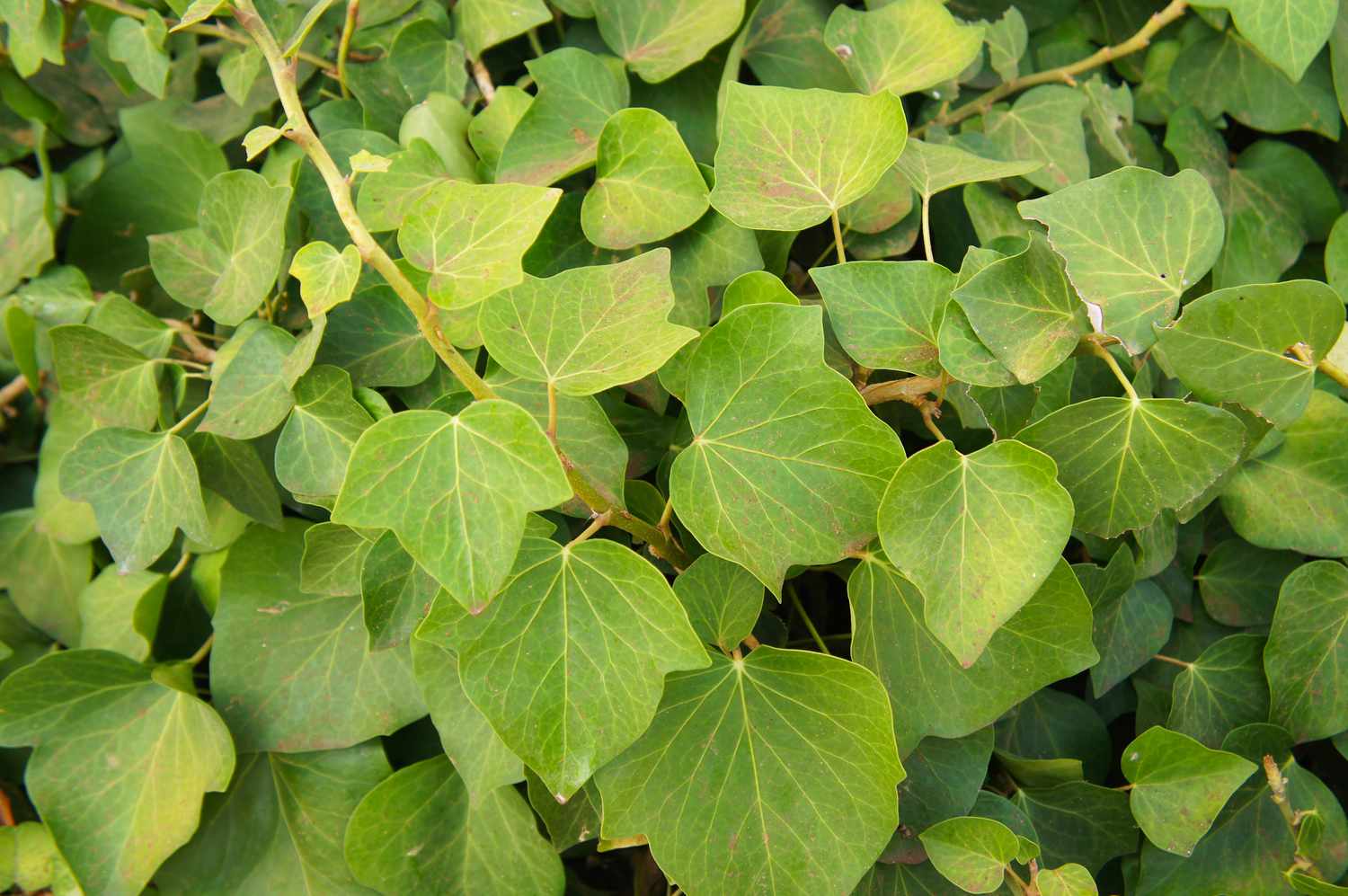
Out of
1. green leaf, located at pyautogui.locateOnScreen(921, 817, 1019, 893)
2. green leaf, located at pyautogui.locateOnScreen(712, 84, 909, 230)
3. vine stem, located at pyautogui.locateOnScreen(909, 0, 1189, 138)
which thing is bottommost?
green leaf, located at pyautogui.locateOnScreen(921, 817, 1019, 893)

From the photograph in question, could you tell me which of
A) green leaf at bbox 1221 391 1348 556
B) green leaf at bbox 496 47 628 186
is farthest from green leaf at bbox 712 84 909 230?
green leaf at bbox 1221 391 1348 556

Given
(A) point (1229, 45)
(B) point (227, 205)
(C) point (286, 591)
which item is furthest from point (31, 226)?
(A) point (1229, 45)

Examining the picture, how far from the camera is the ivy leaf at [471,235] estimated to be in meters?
0.45

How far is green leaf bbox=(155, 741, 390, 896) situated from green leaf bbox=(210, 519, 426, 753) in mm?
41

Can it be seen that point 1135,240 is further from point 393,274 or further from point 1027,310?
point 393,274

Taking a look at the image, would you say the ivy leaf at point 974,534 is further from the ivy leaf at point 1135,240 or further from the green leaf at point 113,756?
the green leaf at point 113,756

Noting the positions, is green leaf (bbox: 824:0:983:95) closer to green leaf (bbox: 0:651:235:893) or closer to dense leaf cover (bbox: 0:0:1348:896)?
dense leaf cover (bbox: 0:0:1348:896)

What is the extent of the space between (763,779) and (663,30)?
524mm

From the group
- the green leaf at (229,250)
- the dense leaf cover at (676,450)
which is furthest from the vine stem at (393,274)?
the green leaf at (229,250)

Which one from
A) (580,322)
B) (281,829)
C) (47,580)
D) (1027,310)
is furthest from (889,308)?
(47,580)

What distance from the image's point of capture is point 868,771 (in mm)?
517

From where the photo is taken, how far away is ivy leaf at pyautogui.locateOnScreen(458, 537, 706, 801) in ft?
1.53

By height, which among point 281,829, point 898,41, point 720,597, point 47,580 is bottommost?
point 281,829

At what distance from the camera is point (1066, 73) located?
0.76 meters
